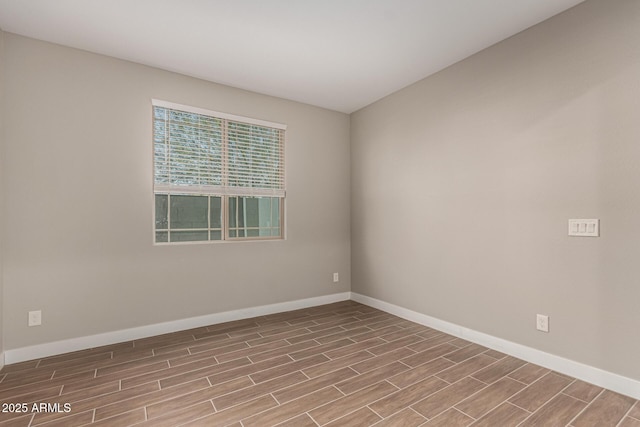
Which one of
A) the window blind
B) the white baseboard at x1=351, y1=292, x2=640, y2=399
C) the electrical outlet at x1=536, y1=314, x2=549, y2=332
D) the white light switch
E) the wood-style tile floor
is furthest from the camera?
the window blind

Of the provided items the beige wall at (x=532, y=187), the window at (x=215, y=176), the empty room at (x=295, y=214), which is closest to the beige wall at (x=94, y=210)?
the empty room at (x=295, y=214)

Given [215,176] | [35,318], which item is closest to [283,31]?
[215,176]

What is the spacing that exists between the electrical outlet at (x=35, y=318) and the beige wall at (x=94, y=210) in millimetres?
37

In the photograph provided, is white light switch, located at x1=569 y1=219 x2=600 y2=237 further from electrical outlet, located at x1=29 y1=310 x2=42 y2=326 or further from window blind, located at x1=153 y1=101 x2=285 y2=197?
electrical outlet, located at x1=29 y1=310 x2=42 y2=326

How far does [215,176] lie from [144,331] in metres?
1.72

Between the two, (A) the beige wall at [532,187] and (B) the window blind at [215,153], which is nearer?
(A) the beige wall at [532,187]

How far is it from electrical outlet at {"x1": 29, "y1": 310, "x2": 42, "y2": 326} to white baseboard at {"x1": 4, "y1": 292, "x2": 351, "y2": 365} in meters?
0.19

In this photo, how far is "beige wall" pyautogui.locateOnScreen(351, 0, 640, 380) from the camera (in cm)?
215

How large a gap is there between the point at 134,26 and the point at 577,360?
4.22 m

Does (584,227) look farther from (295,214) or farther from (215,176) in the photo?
(215,176)

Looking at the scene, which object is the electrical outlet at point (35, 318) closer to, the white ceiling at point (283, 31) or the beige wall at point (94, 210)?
the beige wall at point (94, 210)

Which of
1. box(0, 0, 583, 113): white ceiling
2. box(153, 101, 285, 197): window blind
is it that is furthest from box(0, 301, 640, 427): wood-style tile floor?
box(0, 0, 583, 113): white ceiling

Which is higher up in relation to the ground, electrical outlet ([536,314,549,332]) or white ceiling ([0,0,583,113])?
white ceiling ([0,0,583,113])

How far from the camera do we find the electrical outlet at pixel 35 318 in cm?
268
